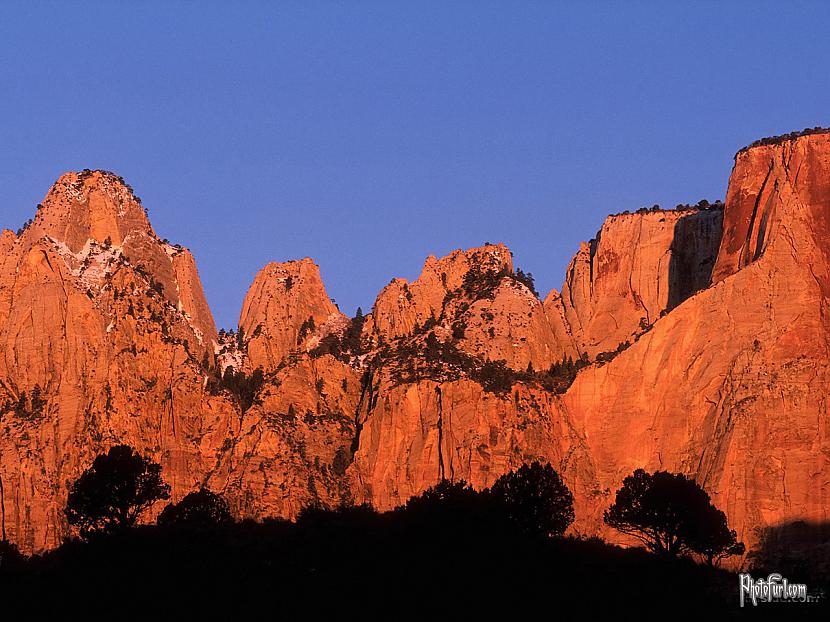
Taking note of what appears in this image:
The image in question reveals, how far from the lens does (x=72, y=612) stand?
8919 centimetres

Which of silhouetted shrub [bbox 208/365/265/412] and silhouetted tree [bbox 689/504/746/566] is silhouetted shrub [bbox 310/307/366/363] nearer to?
silhouetted shrub [bbox 208/365/265/412]

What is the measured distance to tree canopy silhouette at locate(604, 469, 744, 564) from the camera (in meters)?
116

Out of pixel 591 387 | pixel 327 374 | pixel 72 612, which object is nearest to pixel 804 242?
pixel 591 387

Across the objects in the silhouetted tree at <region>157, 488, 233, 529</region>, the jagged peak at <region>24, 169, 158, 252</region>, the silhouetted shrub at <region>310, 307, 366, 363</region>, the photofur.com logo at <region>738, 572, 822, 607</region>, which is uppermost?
the jagged peak at <region>24, 169, 158, 252</region>

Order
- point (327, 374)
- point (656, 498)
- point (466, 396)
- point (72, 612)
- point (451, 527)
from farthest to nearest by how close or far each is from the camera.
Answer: point (327, 374) → point (466, 396) → point (656, 498) → point (451, 527) → point (72, 612)

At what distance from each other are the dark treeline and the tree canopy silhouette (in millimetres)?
169

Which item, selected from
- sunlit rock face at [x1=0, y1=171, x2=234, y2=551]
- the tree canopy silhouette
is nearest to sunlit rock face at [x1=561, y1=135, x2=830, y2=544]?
the tree canopy silhouette

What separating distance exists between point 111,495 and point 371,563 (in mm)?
23915

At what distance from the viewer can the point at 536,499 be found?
117m

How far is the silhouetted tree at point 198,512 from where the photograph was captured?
118062 mm

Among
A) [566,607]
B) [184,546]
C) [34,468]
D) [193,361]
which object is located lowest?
[566,607]

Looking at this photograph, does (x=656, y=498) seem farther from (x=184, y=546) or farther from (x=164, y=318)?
(x=164, y=318)

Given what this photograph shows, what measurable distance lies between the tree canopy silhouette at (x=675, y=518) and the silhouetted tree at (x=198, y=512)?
24.2 metres

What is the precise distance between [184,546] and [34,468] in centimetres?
3168
